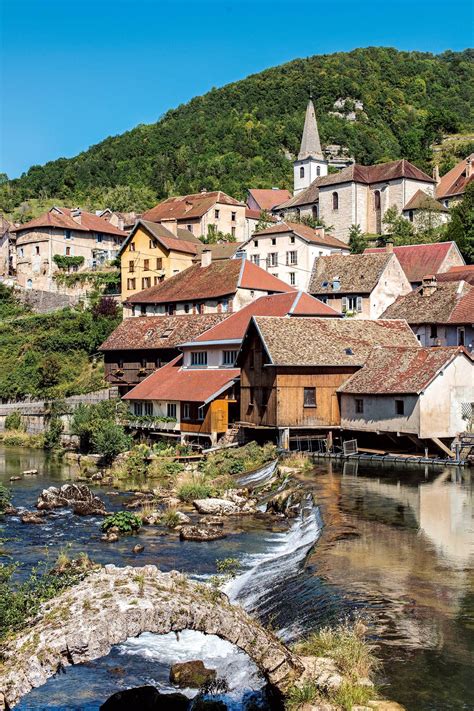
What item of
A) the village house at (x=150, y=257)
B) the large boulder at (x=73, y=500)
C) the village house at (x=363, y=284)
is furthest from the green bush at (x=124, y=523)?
the village house at (x=150, y=257)

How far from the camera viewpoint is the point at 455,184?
101938 millimetres

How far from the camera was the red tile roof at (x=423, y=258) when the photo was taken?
6506 centimetres

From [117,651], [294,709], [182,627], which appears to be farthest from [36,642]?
[117,651]

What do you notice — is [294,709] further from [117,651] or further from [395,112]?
[395,112]

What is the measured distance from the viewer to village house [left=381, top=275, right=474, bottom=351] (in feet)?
167

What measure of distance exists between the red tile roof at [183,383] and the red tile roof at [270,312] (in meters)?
2.12

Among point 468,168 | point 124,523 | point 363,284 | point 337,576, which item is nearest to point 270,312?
point 363,284

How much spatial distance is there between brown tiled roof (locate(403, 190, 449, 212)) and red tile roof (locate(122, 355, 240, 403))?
48481mm

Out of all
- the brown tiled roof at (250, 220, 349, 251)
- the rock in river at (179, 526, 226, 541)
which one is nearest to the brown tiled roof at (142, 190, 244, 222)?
the brown tiled roof at (250, 220, 349, 251)

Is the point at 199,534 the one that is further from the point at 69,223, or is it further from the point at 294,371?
the point at 69,223

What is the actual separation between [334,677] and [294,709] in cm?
101

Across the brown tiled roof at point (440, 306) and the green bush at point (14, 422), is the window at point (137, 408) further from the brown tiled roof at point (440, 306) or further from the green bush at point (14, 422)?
the brown tiled roof at point (440, 306)

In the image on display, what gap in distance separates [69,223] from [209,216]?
53.3 ft

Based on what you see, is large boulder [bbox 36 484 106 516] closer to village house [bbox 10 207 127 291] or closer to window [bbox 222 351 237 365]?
window [bbox 222 351 237 365]
